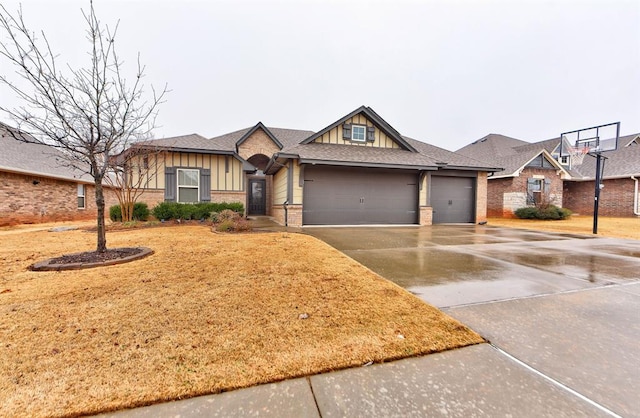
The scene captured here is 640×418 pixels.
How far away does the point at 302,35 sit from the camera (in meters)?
17.6

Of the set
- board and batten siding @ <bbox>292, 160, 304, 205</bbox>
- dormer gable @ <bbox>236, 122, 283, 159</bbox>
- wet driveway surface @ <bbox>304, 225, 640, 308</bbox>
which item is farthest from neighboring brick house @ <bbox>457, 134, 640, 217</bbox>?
dormer gable @ <bbox>236, 122, 283, 159</bbox>

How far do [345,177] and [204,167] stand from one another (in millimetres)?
6804

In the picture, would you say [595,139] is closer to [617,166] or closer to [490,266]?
[617,166]

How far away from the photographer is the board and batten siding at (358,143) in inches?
481

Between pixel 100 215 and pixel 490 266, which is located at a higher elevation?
pixel 100 215

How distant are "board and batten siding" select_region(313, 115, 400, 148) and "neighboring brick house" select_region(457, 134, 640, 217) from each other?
979 cm

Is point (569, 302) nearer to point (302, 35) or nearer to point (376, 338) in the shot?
point (376, 338)

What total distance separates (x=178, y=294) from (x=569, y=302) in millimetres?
4712

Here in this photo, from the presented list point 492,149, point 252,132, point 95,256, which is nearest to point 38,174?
point 252,132

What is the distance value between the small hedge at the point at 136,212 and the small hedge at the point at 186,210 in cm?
34

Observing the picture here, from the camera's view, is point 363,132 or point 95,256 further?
point 363,132

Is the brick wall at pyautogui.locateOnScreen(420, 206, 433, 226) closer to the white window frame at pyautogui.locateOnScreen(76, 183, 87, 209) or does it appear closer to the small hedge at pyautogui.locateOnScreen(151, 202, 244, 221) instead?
the small hedge at pyautogui.locateOnScreen(151, 202, 244, 221)

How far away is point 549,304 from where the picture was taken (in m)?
2.99

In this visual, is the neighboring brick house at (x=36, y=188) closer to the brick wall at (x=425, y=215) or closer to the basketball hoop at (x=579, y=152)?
the brick wall at (x=425, y=215)
